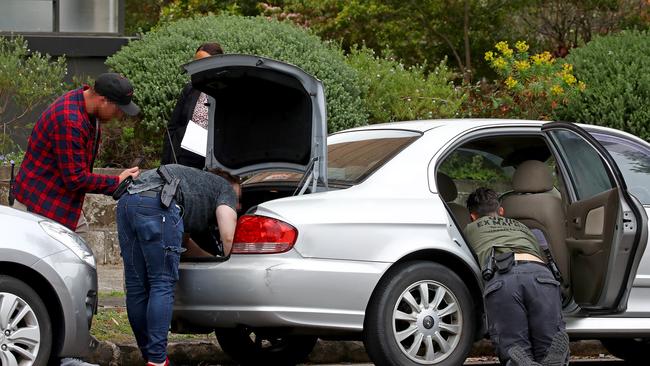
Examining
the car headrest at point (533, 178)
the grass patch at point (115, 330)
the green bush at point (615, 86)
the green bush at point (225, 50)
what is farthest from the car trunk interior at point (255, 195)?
the green bush at point (615, 86)

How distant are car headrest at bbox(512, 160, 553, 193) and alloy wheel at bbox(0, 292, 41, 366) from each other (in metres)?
3.10

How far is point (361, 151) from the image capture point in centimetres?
806

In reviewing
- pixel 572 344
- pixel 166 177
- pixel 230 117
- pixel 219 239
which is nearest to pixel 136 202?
pixel 166 177

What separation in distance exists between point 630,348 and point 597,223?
1.87 metres

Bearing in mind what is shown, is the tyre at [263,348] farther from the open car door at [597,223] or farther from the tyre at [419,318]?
the open car door at [597,223]

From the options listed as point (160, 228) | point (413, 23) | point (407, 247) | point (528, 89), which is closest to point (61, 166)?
point (160, 228)

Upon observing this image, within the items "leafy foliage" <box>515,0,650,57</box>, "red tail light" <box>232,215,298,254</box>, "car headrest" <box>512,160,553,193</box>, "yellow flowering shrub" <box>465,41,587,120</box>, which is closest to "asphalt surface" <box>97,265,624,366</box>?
"car headrest" <box>512,160,553,193</box>

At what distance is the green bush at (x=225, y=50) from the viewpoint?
12992 millimetres

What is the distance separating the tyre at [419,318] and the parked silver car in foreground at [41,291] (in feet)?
5.12

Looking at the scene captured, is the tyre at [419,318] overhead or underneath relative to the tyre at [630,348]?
overhead

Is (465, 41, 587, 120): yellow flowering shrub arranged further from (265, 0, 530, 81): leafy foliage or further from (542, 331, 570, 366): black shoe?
(542, 331, 570, 366): black shoe

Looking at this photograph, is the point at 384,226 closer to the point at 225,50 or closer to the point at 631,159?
the point at 631,159

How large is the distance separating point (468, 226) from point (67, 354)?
7.88ft

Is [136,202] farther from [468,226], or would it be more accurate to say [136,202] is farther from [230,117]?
[468,226]
